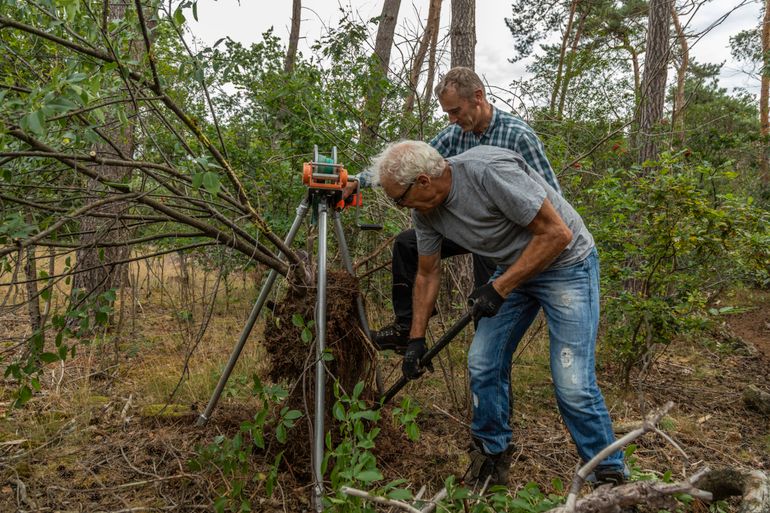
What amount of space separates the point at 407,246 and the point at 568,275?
86cm

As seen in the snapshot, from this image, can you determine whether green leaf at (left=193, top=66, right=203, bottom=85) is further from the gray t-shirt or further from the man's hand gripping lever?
the man's hand gripping lever

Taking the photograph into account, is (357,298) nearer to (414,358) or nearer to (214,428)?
(414,358)

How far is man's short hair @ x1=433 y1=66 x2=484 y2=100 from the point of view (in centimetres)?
292

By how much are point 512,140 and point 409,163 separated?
0.97 metres

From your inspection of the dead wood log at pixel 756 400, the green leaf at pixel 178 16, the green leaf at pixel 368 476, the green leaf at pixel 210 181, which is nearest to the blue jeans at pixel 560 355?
the green leaf at pixel 368 476

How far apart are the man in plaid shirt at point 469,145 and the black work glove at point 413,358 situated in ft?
0.73

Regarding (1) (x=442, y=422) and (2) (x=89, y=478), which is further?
(1) (x=442, y=422)

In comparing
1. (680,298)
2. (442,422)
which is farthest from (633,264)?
(442,422)

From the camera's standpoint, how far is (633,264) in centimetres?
522

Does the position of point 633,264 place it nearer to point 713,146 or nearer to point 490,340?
point 713,146

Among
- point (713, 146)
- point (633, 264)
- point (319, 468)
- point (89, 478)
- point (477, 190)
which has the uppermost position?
point (713, 146)

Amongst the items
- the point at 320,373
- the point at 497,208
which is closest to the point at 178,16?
the point at 497,208

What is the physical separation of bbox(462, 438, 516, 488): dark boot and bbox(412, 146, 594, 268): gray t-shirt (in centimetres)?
94

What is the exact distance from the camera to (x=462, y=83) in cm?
292
